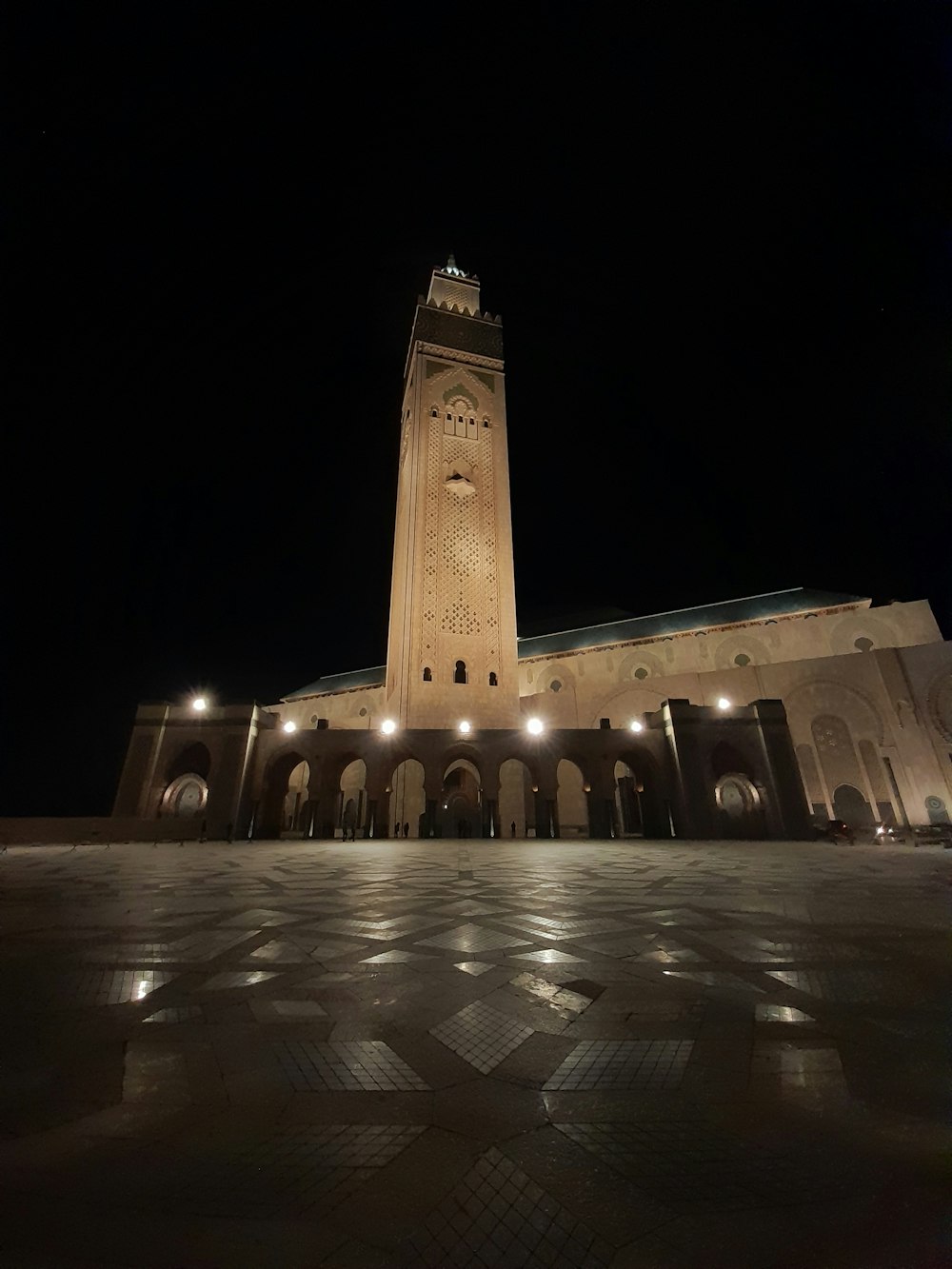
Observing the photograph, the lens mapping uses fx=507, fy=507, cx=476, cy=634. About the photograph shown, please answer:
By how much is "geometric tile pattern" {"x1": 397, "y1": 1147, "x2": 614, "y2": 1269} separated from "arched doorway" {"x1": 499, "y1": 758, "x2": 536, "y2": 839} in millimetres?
20088

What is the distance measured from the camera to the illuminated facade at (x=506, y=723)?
17.7 metres

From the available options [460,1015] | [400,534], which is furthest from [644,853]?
[400,534]

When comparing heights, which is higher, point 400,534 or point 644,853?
point 400,534

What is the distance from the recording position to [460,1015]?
7.41 ft

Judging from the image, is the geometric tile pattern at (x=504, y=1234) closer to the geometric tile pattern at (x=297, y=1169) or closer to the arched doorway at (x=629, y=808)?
the geometric tile pattern at (x=297, y=1169)

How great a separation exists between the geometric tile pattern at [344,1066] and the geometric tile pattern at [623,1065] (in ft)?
1.65

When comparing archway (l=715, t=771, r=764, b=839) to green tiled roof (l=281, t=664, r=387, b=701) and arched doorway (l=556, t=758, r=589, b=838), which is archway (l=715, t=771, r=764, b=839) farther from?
green tiled roof (l=281, t=664, r=387, b=701)

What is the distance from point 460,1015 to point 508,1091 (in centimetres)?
69

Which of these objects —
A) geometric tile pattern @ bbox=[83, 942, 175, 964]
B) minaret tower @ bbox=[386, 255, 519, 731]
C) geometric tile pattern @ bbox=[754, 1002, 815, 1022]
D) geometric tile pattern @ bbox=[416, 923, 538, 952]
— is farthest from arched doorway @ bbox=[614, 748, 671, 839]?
geometric tile pattern @ bbox=[83, 942, 175, 964]

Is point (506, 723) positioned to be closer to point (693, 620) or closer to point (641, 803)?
point (641, 803)

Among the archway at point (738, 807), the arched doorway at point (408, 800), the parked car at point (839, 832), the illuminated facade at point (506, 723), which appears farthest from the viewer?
the arched doorway at point (408, 800)

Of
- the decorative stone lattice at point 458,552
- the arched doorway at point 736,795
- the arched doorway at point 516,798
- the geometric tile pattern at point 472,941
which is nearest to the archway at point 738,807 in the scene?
the arched doorway at point 736,795

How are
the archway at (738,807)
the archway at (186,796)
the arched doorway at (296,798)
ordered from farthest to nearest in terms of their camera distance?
the arched doorway at (296,798)
the archway at (186,796)
the archway at (738,807)

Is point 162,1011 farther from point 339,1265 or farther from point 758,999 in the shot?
point 758,999
